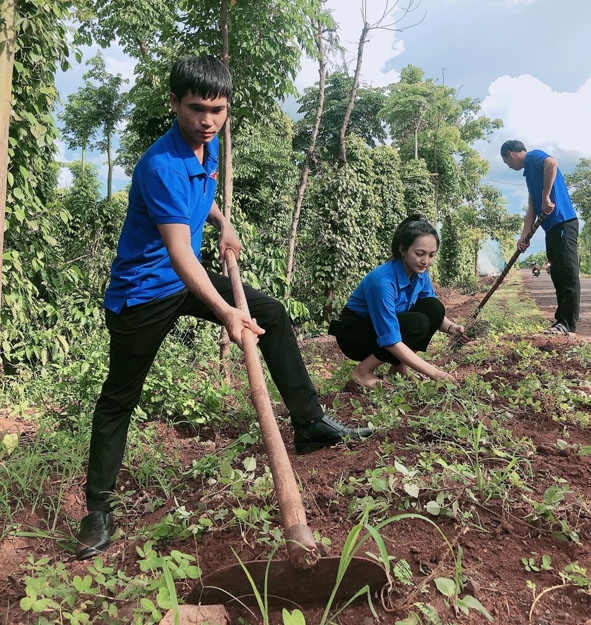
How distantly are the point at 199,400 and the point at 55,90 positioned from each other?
9.65 feet

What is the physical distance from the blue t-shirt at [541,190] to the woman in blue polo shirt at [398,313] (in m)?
1.90

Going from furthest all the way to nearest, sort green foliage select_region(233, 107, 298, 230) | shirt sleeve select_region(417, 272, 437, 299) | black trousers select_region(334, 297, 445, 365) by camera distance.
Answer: green foliage select_region(233, 107, 298, 230), shirt sleeve select_region(417, 272, 437, 299), black trousers select_region(334, 297, 445, 365)

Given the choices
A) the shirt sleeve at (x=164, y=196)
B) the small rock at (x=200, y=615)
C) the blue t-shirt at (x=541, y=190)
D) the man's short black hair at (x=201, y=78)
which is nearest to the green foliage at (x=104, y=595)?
the small rock at (x=200, y=615)

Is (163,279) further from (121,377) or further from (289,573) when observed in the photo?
(289,573)

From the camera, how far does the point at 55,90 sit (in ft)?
13.6

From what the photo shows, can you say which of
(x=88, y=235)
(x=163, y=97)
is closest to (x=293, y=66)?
(x=163, y=97)

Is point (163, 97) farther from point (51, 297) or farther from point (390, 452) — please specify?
point (390, 452)

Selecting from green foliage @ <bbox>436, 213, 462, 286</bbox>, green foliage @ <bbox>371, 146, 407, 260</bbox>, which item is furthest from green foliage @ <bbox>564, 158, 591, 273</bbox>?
green foliage @ <bbox>371, 146, 407, 260</bbox>

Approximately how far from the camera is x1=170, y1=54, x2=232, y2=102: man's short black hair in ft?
6.20

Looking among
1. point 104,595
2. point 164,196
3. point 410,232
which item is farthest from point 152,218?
point 410,232

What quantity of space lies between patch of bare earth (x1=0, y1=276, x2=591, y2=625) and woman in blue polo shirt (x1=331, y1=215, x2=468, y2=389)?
76cm

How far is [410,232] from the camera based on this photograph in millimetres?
3293

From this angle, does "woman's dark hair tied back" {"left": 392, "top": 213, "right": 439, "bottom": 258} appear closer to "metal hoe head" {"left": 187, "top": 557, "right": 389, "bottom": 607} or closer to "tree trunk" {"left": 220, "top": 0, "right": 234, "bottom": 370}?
"tree trunk" {"left": 220, "top": 0, "right": 234, "bottom": 370}

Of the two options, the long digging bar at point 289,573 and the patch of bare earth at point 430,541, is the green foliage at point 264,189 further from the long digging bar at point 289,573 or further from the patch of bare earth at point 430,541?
the long digging bar at point 289,573
